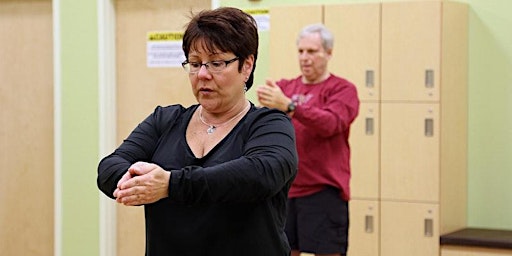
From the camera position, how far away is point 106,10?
21.8ft

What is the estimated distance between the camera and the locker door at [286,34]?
221 inches

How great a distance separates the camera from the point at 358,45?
5465 mm

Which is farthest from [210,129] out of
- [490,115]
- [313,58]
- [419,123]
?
[490,115]

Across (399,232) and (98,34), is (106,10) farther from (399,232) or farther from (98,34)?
(399,232)

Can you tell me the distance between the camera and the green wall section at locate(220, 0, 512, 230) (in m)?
5.50

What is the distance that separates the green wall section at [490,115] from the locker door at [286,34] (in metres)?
0.96

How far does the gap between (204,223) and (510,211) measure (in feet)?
12.1

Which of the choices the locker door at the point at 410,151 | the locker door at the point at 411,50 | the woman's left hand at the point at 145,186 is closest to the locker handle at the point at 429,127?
the locker door at the point at 410,151

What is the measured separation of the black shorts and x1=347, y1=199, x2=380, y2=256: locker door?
0.93m

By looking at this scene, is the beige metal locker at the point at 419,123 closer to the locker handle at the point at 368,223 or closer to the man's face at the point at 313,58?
the locker handle at the point at 368,223

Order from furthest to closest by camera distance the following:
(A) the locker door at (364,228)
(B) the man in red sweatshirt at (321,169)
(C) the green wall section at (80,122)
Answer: (C) the green wall section at (80,122)
(A) the locker door at (364,228)
(B) the man in red sweatshirt at (321,169)

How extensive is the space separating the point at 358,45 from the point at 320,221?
1429 millimetres

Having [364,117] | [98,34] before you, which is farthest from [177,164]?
[98,34]

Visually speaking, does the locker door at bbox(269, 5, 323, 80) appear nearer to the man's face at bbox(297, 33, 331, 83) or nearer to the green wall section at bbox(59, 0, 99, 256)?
the man's face at bbox(297, 33, 331, 83)
